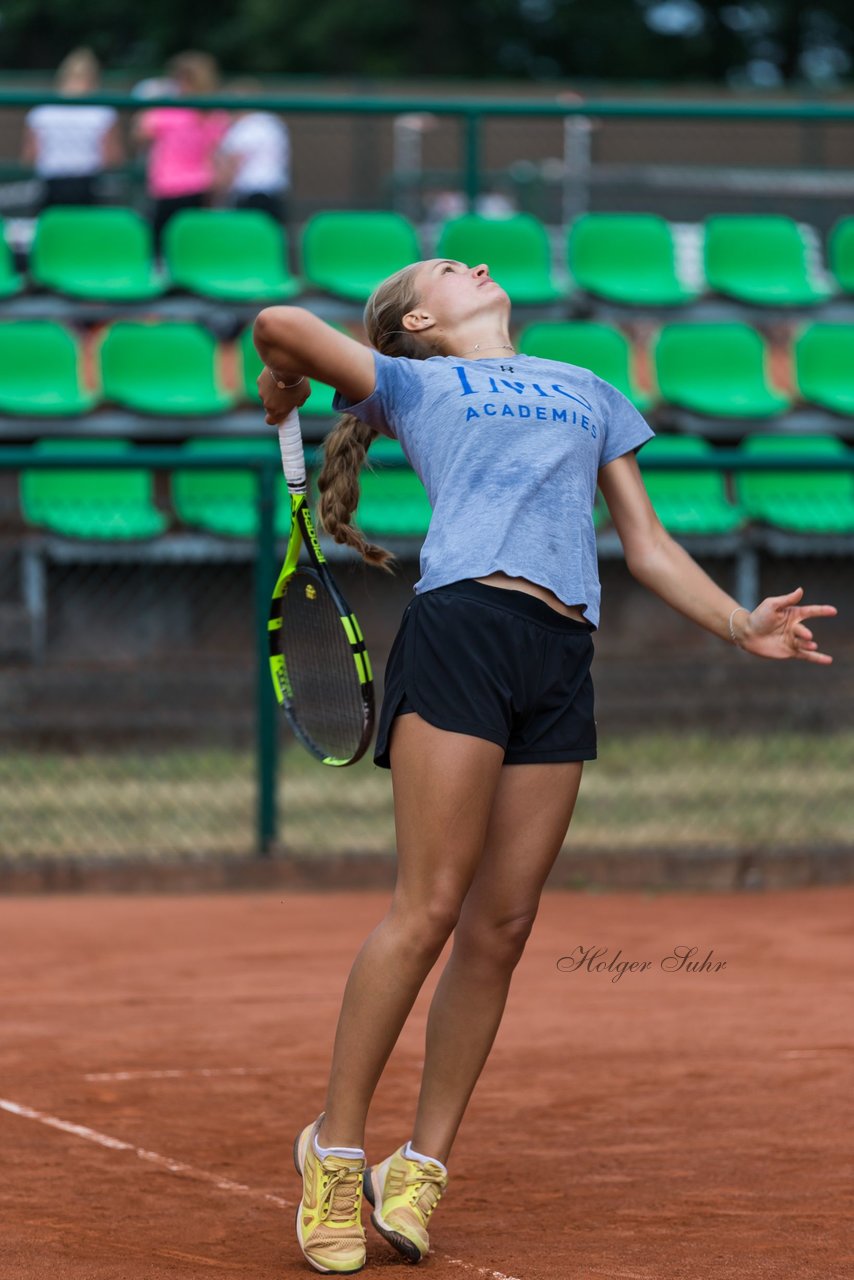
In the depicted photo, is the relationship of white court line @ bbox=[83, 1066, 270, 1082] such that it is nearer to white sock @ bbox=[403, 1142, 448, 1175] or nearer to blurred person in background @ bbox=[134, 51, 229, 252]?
white sock @ bbox=[403, 1142, 448, 1175]

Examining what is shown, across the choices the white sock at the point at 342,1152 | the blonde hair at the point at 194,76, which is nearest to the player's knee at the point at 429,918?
the white sock at the point at 342,1152

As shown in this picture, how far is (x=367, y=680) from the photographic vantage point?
148 inches

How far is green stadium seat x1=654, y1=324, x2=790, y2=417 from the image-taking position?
37.9 ft

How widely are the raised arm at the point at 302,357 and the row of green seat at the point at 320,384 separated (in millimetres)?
6904

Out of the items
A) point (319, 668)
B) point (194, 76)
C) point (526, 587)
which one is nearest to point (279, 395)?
point (526, 587)

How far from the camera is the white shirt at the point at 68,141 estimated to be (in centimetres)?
1217

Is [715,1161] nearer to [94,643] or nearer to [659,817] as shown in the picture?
[659,817]

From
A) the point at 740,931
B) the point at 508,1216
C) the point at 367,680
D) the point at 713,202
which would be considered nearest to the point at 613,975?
the point at 740,931

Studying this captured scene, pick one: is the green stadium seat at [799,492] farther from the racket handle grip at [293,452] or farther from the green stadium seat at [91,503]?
the racket handle grip at [293,452]

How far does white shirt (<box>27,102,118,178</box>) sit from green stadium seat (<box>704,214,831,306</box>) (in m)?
4.07

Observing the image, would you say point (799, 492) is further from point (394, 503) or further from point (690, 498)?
point (394, 503)

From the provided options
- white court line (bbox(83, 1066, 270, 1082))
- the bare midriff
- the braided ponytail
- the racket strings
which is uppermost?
the braided ponytail

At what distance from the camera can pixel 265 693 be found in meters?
7.91

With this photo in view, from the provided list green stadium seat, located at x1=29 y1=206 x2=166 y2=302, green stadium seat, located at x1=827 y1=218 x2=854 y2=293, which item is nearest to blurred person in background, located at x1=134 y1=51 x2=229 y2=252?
green stadium seat, located at x1=29 y1=206 x2=166 y2=302
